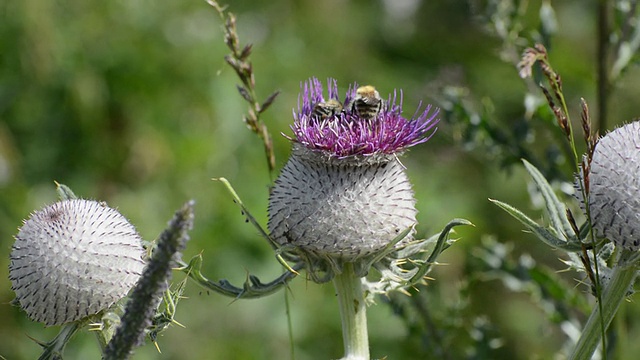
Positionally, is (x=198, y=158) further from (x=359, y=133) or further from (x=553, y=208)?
(x=553, y=208)

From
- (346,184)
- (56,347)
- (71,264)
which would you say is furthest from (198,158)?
(56,347)

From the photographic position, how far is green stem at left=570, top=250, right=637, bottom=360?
2.73 meters

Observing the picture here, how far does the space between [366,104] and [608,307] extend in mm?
1124

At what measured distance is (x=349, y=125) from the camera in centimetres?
305

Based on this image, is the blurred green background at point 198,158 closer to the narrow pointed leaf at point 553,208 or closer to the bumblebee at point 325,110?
the bumblebee at point 325,110

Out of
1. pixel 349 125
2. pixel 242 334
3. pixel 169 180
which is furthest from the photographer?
pixel 169 180

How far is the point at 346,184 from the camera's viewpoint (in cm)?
304

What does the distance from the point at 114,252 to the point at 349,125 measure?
37.8 inches

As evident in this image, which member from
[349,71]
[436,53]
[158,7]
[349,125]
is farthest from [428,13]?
[349,125]

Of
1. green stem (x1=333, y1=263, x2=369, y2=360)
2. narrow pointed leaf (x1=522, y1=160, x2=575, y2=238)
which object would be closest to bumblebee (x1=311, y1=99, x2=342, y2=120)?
green stem (x1=333, y1=263, x2=369, y2=360)

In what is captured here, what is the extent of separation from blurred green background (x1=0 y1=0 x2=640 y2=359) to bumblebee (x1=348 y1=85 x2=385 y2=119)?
168cm

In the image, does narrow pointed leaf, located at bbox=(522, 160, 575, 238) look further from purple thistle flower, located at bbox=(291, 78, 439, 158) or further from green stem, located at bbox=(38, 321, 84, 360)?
green stem, located at bbox=(38, 321, 84, 360)

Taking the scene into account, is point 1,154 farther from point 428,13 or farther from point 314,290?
point 428,13

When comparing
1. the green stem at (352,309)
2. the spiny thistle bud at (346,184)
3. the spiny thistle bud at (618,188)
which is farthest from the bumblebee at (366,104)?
the spiny thistle bud at (618,188)
